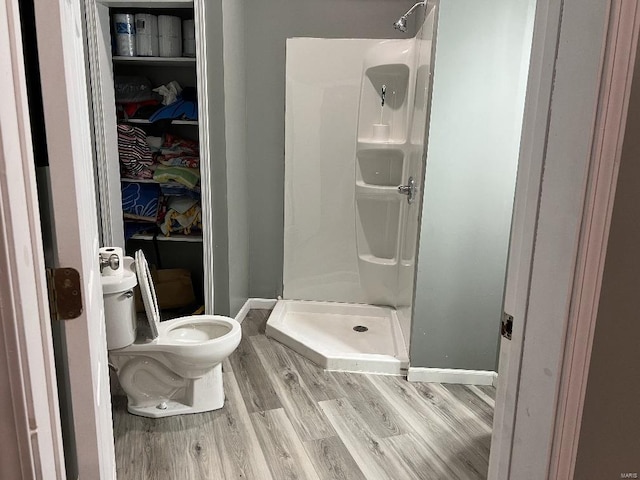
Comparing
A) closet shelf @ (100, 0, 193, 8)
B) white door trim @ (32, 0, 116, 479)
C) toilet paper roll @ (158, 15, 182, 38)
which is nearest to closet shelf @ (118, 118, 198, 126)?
toilet paper roll @ (158, 15, 182, 38)

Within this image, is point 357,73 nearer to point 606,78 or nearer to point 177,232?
point 177,232

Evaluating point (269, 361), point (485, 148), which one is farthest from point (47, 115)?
point (269, 361)

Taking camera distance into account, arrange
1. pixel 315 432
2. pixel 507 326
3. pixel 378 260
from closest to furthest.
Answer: pixel 507 326 → pixel 315 432 → pixel 378 260

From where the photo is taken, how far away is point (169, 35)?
3189 mm

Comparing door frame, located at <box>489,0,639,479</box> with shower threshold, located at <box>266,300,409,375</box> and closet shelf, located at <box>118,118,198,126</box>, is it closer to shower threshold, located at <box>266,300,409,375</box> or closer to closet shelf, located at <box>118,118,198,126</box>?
shower threshold, located at <box>266,300,409,375</box>

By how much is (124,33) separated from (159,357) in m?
2.03

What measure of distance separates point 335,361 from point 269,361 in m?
0.39

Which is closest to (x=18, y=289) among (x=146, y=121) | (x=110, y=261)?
(x=110, y=261)

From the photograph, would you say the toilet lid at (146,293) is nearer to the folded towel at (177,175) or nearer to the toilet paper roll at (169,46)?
the folded towel at (177,175)

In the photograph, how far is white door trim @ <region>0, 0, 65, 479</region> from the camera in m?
0.61

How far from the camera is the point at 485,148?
2469mm

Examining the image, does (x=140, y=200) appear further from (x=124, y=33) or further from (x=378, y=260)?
(x=378, y=260)

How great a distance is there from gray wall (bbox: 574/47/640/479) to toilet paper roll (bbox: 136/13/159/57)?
3.06m

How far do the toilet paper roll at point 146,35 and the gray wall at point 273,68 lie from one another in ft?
1.88
